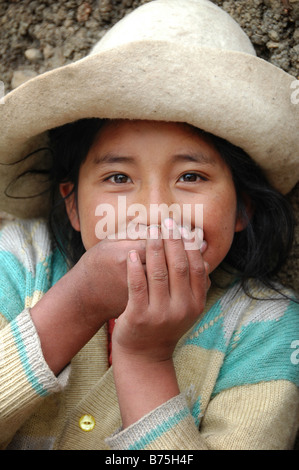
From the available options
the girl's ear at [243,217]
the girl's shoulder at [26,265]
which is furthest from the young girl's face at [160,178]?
the girl's shoulder at [26,265]

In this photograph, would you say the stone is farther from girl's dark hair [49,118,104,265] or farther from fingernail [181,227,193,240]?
fingernail [181,227,193,240]

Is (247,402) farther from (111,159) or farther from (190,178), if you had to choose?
(111,159)

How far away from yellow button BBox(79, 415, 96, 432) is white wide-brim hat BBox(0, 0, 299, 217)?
28.2 inches

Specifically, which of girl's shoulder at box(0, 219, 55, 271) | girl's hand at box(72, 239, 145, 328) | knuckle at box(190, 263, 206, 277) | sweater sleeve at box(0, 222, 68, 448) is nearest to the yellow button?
sweater sleeve at box(0, 222, 68, 448)

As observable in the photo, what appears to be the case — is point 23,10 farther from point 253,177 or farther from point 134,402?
point 134,402

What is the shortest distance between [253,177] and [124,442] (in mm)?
752

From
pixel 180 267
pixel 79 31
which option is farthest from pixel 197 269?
pixel 79 31

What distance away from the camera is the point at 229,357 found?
151 cm

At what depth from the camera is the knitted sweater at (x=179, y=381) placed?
4.24ft

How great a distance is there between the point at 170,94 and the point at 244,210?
45cm

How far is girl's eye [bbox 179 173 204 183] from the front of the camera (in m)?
1.42

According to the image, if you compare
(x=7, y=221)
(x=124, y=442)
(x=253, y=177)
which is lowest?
(x=7, y=221)
